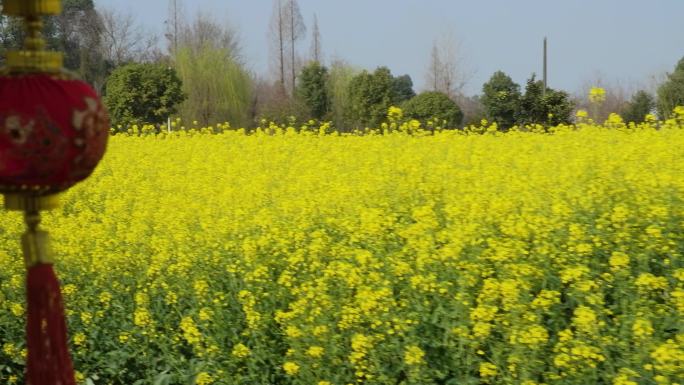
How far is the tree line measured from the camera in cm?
1659

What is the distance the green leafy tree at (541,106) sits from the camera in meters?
14.5

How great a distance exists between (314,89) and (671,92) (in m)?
8.75

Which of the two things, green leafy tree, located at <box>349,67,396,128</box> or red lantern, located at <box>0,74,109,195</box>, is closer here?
red lantern, located at <box>0,74,109,195</box>

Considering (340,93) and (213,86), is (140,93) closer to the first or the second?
(213,86)

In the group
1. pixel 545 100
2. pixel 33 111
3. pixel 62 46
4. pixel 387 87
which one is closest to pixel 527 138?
pixel 33 111

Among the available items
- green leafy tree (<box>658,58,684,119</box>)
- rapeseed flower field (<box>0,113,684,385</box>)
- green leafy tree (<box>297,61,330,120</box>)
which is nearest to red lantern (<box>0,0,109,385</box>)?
rapeseed flower field (<box>0,113,684,385</box>)

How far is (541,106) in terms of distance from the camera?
1516cm

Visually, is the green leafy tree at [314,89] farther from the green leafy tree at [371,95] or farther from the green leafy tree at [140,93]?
the green leafy tree at [140,93]

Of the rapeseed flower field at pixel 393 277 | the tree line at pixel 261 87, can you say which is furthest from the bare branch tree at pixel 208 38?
the rapeseed flower field at pixel 393 277

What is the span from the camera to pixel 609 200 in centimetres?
370

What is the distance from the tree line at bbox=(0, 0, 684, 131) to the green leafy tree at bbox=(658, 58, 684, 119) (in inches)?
1.3

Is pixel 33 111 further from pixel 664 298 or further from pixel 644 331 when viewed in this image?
pixel 664 298

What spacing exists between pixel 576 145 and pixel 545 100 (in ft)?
33.5

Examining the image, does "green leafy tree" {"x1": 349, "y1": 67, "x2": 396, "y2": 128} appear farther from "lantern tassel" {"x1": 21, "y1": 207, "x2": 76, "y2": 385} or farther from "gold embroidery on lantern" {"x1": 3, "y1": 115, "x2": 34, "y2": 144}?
→ "gold embroidery on lantern" {"x1": 3, "y1": 115, "x2": 34, "y2": 144}
